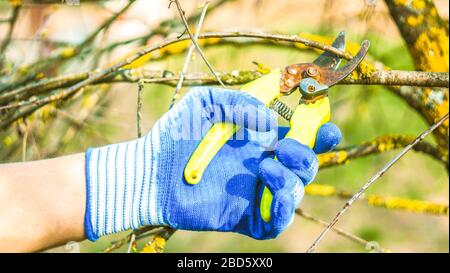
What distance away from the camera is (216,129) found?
129cm

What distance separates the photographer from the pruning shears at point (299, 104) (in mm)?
1256

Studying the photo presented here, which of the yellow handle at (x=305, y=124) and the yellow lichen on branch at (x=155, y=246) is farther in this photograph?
the yellow lichen on branch at (x=155, y=246)

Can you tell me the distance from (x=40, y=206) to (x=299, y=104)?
0.62 m

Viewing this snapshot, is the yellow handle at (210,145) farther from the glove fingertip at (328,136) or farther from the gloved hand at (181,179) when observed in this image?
the glove fingertip at (328,136)

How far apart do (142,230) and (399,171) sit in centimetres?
297

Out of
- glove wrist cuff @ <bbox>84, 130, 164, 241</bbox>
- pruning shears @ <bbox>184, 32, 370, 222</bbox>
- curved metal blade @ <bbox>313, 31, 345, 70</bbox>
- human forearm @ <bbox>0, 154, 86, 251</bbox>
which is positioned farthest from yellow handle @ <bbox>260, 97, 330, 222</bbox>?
human forearm @ <bbox>0, 154, 86, 251</bbox>

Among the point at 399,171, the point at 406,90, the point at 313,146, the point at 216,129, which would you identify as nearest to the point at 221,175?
the point at 216,129

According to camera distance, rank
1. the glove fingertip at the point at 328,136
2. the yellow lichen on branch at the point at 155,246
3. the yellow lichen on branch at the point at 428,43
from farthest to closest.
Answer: the yellow lichen on branch at the point at 428,43
the yellow lichen on branch at the point at 155,246
the glove fingertip at the point at 328,136

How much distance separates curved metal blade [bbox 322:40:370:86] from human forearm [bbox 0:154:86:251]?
603 mm

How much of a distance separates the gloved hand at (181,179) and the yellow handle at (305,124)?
20mm

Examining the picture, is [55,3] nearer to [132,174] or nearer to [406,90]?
[132,174]

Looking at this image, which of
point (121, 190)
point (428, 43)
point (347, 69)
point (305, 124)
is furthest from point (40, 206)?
point (428, 43)

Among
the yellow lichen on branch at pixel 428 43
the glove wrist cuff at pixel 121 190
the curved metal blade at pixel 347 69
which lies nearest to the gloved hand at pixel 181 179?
the glove wrist cuff at pixel 121 190

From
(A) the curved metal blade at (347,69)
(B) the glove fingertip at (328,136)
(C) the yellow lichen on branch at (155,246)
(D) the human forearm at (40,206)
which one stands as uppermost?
(A) the curved metal blade at (347,69)
